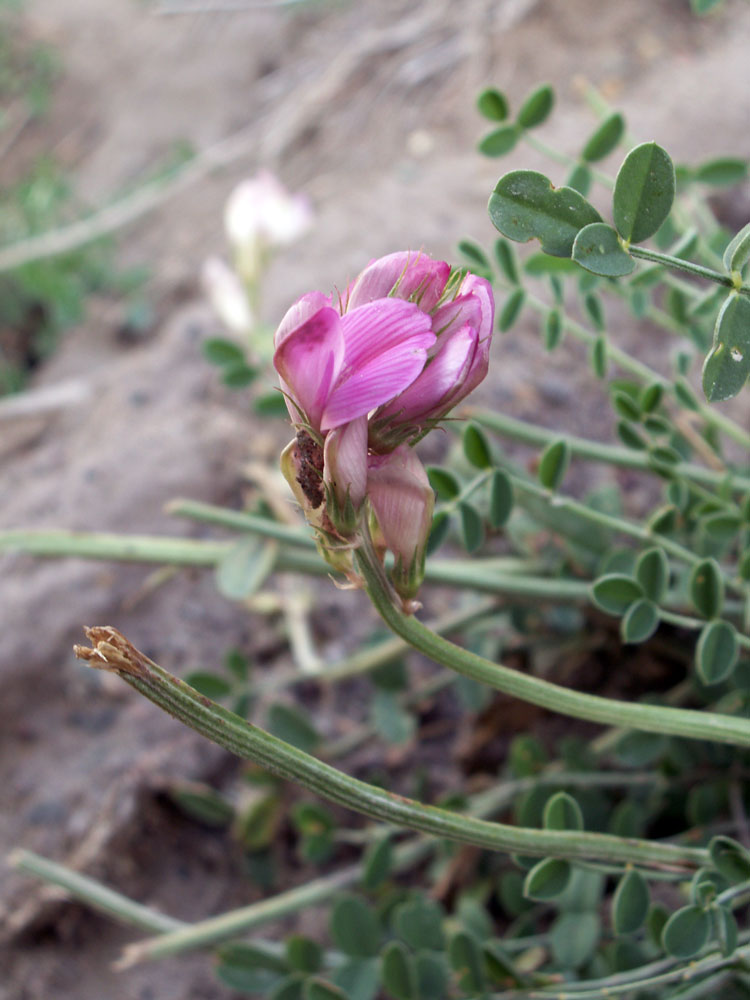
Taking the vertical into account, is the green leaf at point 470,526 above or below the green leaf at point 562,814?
above

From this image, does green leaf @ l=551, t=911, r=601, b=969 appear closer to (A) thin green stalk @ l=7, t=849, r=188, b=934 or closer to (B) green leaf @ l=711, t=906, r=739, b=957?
(B) green leaf @ l=711, t=906, r=739, b=957

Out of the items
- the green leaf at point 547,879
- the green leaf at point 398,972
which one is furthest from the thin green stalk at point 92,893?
the green leaf at point 547,879

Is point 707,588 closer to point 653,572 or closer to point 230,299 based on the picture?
point 653,572

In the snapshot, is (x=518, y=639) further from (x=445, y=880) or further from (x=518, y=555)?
(x=445, y=880)

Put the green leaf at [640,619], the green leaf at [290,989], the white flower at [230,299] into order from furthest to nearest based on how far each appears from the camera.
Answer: the white flower at [230,299] → the green leaf at [290,989] → the green leaf at [640,619]

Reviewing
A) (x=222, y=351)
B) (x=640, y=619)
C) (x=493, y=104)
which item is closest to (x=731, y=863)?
(x=640, y=619)

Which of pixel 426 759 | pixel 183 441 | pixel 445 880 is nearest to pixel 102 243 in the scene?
pixel 183 441

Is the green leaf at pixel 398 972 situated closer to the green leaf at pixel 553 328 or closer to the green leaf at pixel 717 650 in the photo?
the green leaf at pixel 717 650
